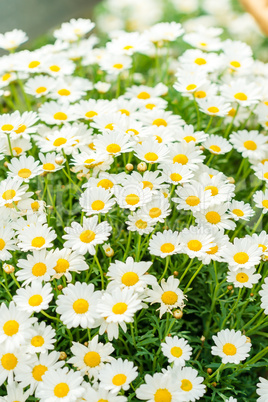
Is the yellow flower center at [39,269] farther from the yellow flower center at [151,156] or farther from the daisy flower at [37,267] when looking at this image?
the yellow flower center at [151,156]

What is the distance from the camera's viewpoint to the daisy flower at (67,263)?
1.19 meters

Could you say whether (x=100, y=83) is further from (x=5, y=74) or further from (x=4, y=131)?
(x=4, y=131)

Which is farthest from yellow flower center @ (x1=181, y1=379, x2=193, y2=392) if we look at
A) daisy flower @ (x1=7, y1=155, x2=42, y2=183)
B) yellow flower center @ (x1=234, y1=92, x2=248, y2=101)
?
yellow flower center @ (x1=234, y1=92, x2=248, y2=101)

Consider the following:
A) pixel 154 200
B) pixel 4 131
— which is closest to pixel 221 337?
pixel 154 200

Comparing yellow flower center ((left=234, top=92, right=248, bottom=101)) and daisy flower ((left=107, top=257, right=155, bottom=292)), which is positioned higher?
yellow flower center ((left=234, top=92, right=248, bottom=101))

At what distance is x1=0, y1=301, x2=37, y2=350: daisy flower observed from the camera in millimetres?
1071

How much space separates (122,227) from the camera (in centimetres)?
147

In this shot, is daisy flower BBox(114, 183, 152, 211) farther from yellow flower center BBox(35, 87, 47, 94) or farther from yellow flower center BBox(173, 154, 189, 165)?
yellow flower center BBox(35, 87, 47, 94)

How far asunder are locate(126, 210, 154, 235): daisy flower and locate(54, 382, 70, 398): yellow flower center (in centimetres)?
38

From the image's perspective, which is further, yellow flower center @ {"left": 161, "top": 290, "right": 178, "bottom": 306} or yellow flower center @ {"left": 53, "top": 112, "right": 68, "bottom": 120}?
yellow flower center @ {"left": 53, "top": 112, "right": 68, "bottom": 120}

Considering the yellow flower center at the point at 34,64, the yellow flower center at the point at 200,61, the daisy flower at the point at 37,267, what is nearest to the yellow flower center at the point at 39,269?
the daisy flower at the point at 37,267

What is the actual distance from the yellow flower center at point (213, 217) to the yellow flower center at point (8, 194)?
0.50 m

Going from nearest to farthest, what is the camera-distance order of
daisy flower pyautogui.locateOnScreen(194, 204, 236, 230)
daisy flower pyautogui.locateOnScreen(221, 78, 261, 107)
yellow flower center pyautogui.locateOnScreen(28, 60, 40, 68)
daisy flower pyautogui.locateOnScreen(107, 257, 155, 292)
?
daisy flower pyautogui.locateOnScreen(107, 257, 155, 292)
daisy flower pyautogui.locateOnScreen(194, 204, 236, 230)
daisy flower pyautogui.locateOnScreen(221, 78, 261, 107)
yellow flower center pyautogui.locateOnScreen(28, 60, 40, 68)

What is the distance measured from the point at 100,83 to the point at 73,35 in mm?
264
